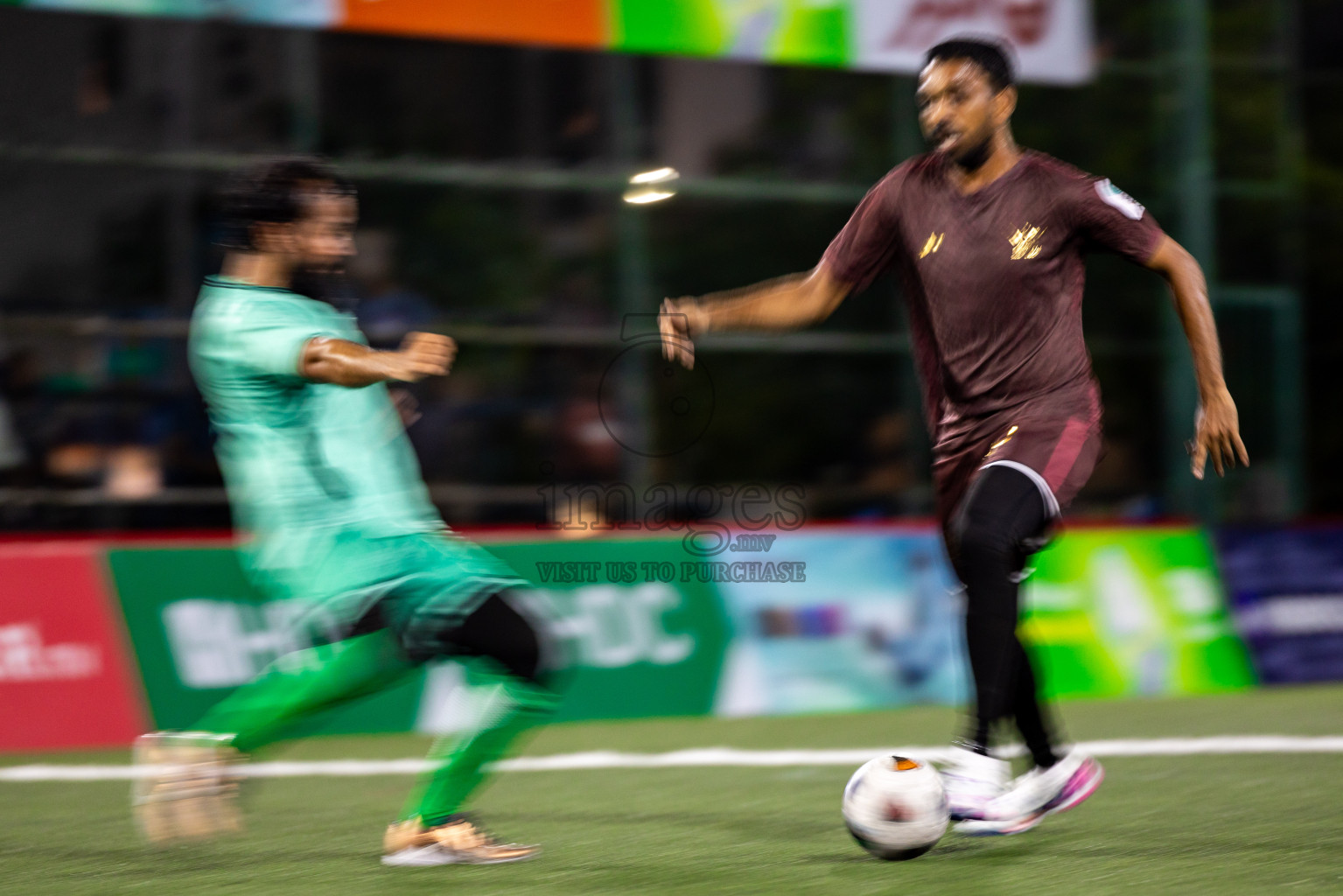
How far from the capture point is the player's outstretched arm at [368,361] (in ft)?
12.5

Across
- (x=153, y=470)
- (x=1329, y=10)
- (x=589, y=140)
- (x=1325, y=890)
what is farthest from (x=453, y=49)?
(x=1325, y=890)

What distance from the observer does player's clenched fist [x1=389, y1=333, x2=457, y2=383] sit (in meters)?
3.81

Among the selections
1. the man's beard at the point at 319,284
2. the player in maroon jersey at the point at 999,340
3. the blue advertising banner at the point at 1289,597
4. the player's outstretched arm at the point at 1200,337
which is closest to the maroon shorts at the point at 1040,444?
the player in maroon jersey at the point at 999,340

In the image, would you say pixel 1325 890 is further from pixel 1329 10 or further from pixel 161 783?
pixel 1329 10

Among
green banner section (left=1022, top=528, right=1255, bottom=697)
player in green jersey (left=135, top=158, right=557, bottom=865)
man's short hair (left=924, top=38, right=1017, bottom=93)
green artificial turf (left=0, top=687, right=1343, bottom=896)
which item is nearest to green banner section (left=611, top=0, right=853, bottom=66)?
green banner section (left=1022, top=528, right=1255, bottom=697)

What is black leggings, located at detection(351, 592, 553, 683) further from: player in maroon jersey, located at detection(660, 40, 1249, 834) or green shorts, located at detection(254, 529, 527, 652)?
player in maroon jersey, located at detection(660, 40, 1249, 834)

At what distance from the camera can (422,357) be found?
3.86 meters

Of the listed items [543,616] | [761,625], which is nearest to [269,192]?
[543,616]

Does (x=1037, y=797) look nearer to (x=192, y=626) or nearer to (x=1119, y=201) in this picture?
(x=1119, y=201)

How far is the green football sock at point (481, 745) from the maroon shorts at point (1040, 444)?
4.26ft

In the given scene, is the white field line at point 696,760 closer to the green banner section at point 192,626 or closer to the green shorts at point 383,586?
the green banner section at point 192,626

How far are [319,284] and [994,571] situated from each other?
1.88m

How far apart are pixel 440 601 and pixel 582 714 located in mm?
4857

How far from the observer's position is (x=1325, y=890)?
3744 millimetres
